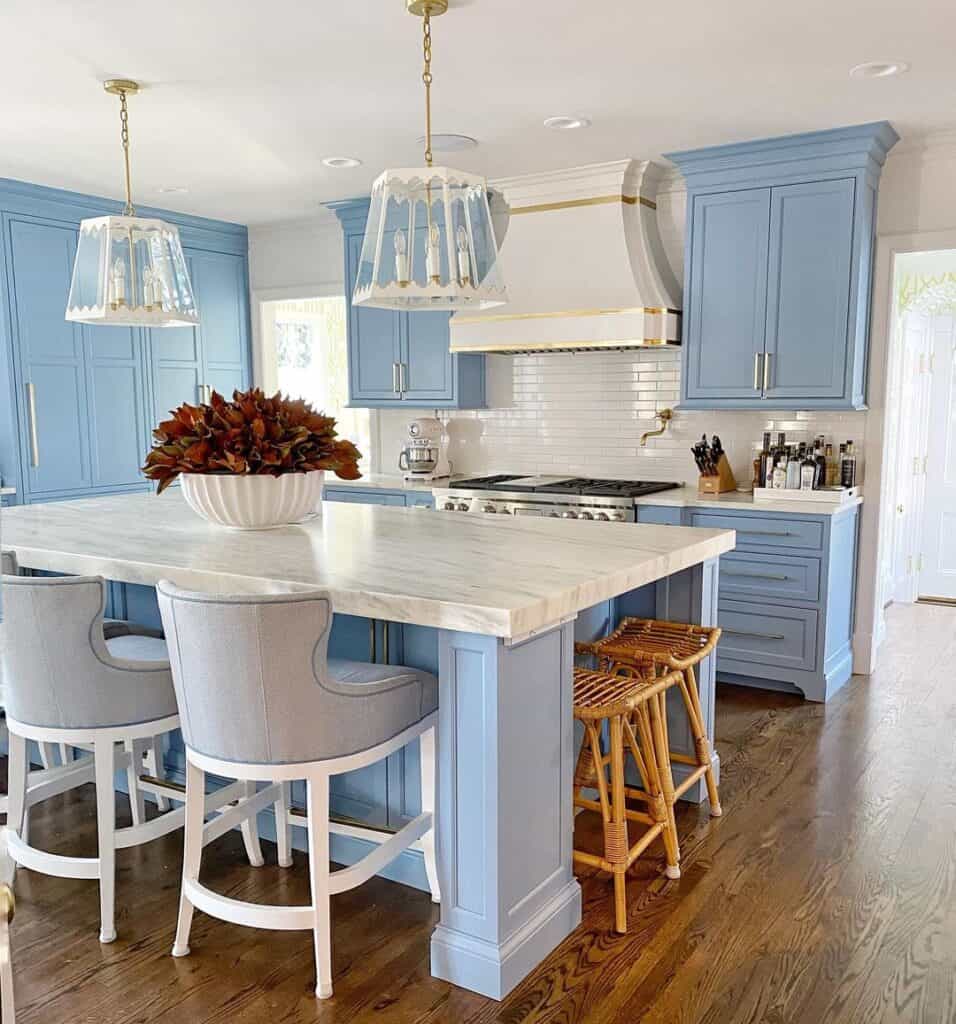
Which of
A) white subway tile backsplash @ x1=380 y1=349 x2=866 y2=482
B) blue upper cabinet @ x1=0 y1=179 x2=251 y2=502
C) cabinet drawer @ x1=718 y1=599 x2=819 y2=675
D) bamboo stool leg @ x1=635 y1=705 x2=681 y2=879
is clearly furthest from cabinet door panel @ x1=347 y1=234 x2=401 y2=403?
bamboo stool leg @ x1=635 y1=705 x2=681 y2=879

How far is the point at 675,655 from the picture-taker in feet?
8.93

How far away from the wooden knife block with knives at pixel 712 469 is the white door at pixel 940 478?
7.92 feet

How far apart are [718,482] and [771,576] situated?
573mm

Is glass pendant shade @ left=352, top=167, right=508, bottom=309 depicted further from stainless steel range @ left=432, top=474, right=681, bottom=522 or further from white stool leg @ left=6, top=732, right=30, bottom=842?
stainless steel range @ left=432, top=474, right=681, bottom=522

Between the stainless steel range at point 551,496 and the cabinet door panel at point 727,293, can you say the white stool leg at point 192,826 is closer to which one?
the stainless steel range at point 551,496

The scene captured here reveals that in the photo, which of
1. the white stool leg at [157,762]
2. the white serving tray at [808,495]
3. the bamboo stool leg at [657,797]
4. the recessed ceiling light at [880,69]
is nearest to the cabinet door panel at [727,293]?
the white serving tray at [808,495]

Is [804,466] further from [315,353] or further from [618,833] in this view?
[315,353]

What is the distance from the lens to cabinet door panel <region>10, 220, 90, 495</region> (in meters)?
5.18

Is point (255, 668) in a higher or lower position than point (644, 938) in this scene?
higher

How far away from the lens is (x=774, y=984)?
7.08ft

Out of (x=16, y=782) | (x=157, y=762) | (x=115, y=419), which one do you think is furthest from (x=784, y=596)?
(x=115, y=419)

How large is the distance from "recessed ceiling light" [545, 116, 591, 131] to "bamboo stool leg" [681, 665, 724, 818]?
242cm

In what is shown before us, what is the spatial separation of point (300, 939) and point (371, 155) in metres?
3.60

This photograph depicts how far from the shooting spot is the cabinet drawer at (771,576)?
14.0 ft
